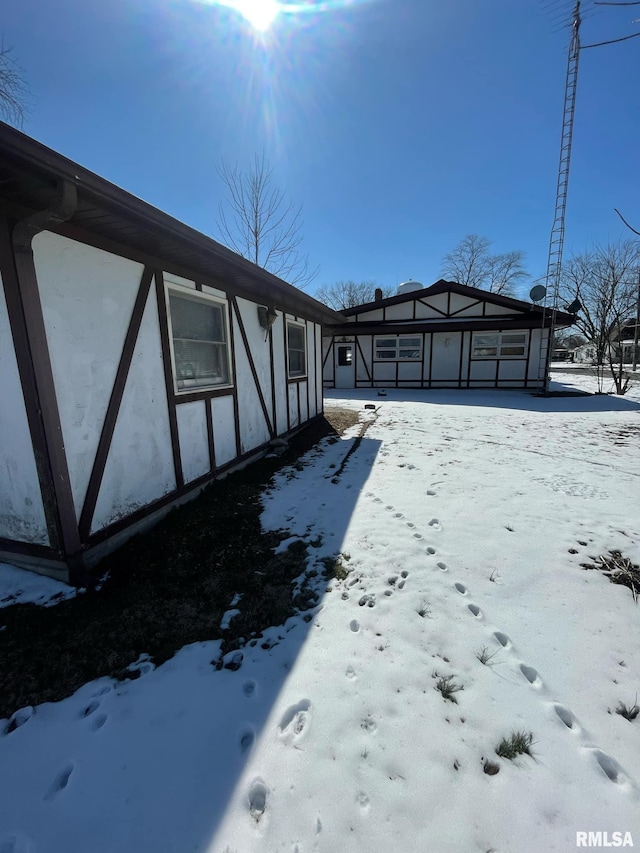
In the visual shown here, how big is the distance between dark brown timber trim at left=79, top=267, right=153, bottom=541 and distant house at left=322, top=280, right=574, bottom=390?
1155 centimetres

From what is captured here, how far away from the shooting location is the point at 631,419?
8.56m

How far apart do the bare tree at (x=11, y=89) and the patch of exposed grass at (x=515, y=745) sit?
997 cm

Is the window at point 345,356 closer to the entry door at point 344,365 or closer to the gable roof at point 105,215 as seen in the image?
the entry door at point 344,365

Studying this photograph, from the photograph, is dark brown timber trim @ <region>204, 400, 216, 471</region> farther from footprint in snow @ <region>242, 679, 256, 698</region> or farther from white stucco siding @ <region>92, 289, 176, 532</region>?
footprint in snow @ <region>242, 679, 256, 698</region>

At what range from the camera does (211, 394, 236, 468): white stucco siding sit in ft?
15.2

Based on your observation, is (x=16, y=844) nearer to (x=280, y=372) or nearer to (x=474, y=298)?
(x=280, y=372)

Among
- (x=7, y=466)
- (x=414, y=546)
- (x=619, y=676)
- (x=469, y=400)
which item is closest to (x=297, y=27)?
(x=7, y=466)

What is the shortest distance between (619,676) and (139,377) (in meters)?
4.03

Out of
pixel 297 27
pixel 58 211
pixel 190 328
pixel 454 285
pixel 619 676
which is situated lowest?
pixel 619 676

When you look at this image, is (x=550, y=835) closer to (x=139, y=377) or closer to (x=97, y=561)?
(x=97, y=561)

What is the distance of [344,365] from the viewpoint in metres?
16.9

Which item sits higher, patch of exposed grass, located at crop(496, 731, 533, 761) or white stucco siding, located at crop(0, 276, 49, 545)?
white stucco siding, located at crop(0, 276, 49, 545)

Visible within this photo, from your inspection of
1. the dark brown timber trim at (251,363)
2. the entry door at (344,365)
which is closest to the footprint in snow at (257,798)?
the dark brown timber trim at (251,363)

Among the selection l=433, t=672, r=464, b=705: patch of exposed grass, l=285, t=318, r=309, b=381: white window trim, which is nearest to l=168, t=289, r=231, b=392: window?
l=285, t=318, r=309, b=381: white window trim
